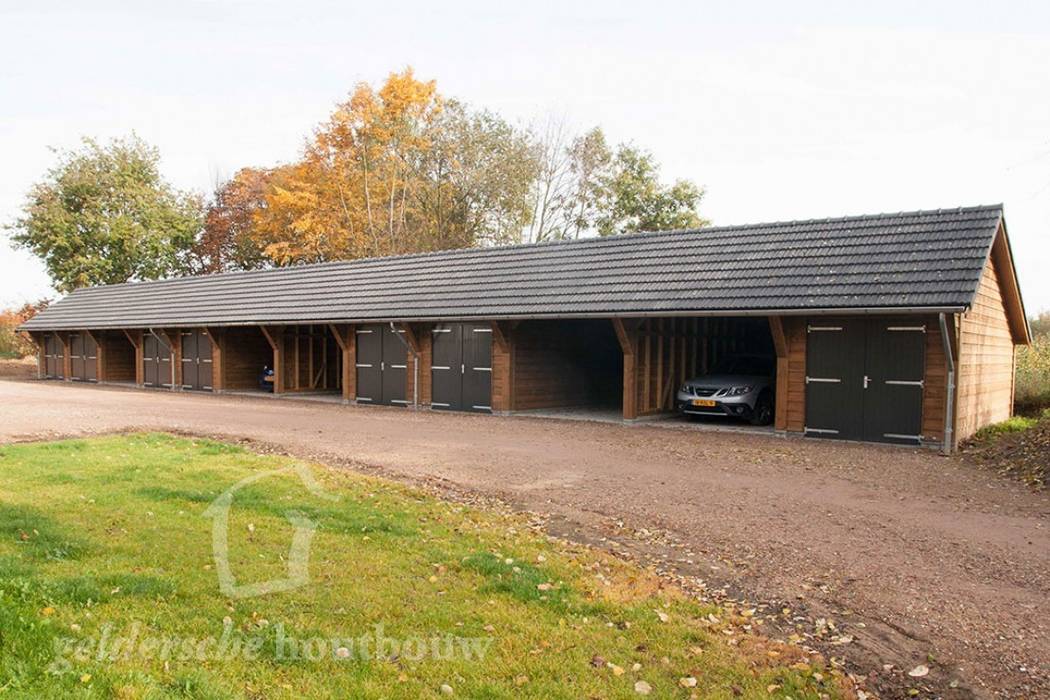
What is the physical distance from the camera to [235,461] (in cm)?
1007

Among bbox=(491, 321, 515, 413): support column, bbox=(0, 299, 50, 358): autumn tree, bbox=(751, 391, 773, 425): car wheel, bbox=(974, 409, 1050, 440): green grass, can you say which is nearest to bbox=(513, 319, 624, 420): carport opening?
bbox=(491, 321, 515, 413): support column

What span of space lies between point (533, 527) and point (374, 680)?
11.4 feet

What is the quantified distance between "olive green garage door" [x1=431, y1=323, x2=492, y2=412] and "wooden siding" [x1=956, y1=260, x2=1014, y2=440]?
10.1m

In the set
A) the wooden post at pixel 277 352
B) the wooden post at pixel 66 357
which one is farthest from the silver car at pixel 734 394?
the wooden post at pixel 66 357

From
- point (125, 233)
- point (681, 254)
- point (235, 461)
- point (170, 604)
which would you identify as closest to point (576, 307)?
point (681, 254)

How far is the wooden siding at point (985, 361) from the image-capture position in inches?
537

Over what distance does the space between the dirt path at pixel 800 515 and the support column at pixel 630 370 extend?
683 millimetres

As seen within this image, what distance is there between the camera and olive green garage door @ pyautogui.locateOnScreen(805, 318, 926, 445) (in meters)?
13.3

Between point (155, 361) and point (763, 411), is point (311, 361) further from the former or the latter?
point (763, 411)

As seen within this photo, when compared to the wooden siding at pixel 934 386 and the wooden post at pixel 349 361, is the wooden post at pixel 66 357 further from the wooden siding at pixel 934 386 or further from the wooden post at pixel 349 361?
the wooden siding at pixel 934 386

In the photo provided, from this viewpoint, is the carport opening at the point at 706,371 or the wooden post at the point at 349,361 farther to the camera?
the wooden post at the point at 349,361

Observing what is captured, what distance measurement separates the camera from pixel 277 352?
25.0 meters

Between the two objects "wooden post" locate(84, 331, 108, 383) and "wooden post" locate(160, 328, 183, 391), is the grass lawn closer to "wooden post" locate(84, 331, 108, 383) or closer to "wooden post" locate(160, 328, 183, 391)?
"wooden post" locate(160, 328, 183, 391)

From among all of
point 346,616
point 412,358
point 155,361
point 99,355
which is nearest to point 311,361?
point 412,358
